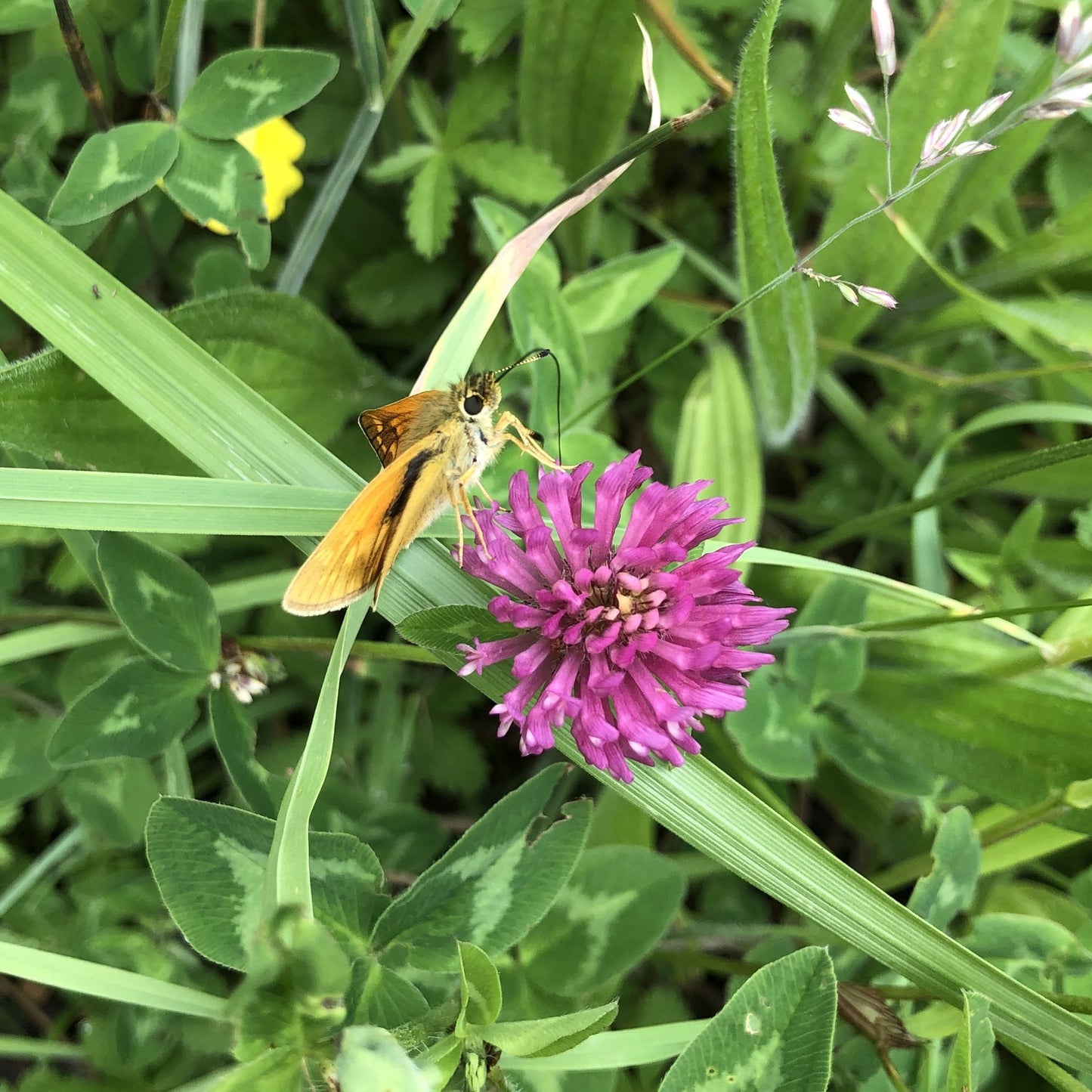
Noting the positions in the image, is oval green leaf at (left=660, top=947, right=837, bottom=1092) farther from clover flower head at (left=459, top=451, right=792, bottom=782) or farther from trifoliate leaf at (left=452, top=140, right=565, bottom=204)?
trifoliate leaf at (left=452, top=140, right=565, bottom=204)

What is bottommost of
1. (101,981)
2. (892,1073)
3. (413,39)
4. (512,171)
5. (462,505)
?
(892,1073)

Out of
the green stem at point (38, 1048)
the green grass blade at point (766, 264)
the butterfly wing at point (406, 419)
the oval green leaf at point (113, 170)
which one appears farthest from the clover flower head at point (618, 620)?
the green stem at point (38, 1048)

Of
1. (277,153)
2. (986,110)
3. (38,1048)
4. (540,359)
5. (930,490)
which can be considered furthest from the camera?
(930,490)

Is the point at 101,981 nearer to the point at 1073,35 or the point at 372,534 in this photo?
the point at 372,534

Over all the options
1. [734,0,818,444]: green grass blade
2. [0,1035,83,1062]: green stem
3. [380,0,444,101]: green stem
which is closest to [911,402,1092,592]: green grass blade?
[734,0,818,444]: green grass blade

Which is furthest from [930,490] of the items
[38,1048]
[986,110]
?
[38,1048]

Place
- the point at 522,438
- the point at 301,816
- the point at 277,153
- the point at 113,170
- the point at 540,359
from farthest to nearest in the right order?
the point at 277,153
the point at 540,359
the point at 113,170
the point at 522,438
the point at 301,816
